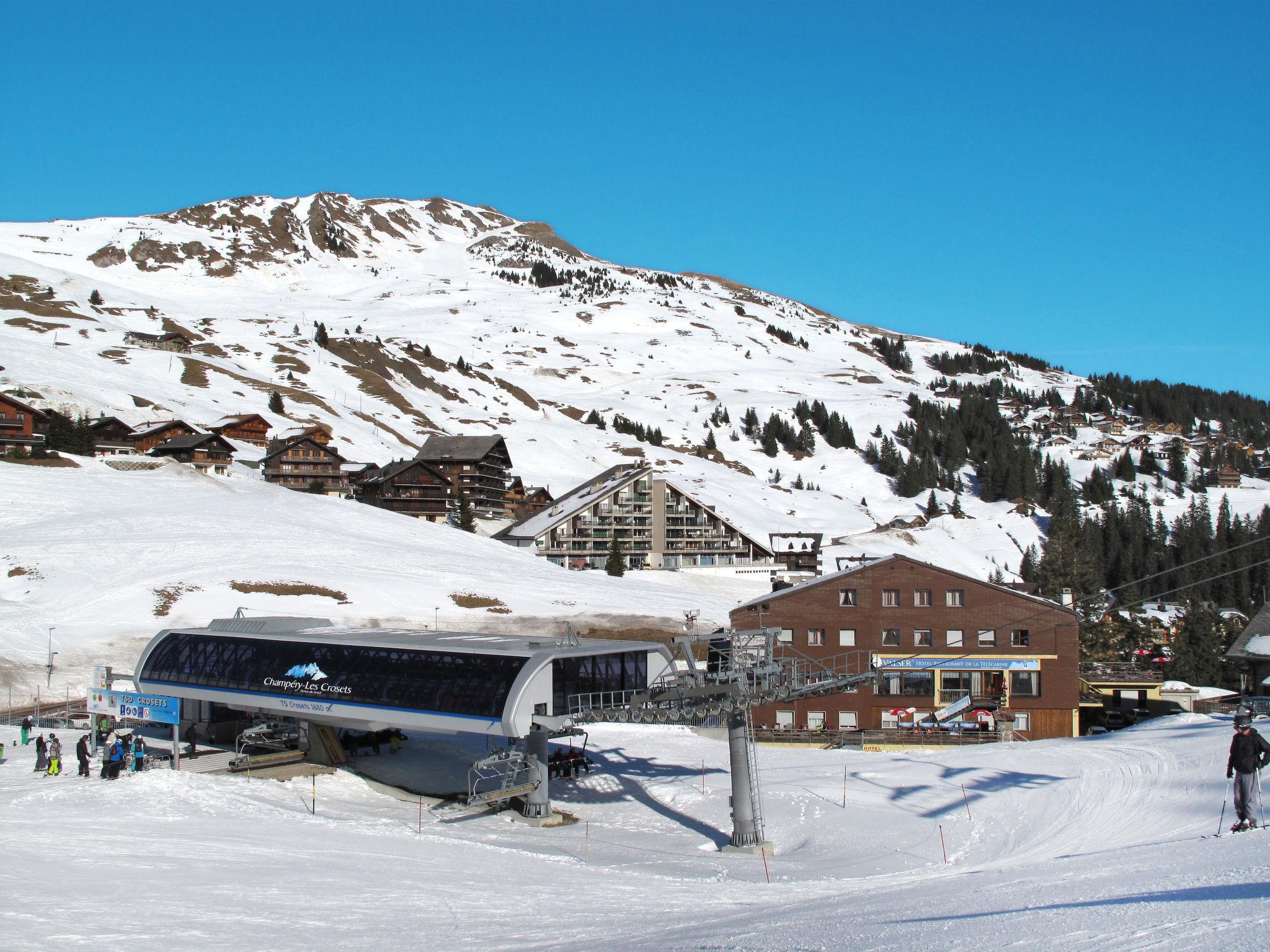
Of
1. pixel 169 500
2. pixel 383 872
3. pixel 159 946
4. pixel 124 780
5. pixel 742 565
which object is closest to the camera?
pixel 159 946

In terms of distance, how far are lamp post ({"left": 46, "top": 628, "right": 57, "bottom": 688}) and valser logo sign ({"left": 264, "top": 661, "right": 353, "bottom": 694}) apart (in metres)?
22.7

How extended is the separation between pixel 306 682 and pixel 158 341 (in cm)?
15704

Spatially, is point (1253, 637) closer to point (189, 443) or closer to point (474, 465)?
point (474, 465)

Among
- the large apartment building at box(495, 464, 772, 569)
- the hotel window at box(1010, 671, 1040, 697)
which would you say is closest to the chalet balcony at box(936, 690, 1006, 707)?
the hotel window at box(1010, 671, 1040, 697)

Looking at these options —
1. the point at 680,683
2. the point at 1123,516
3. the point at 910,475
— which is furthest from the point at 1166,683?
the point at 910,475

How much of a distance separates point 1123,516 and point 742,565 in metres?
78.2

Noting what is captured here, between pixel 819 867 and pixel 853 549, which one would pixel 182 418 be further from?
pixel 819 867

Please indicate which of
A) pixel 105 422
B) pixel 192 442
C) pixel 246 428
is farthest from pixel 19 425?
pixel 246 428

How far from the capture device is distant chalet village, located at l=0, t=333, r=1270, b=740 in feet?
161

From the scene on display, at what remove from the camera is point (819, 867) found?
81.5 ft

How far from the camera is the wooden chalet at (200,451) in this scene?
365 ft

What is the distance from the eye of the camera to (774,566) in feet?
396

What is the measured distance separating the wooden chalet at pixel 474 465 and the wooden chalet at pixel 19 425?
42389 millimetres

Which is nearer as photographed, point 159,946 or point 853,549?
point 159,946
